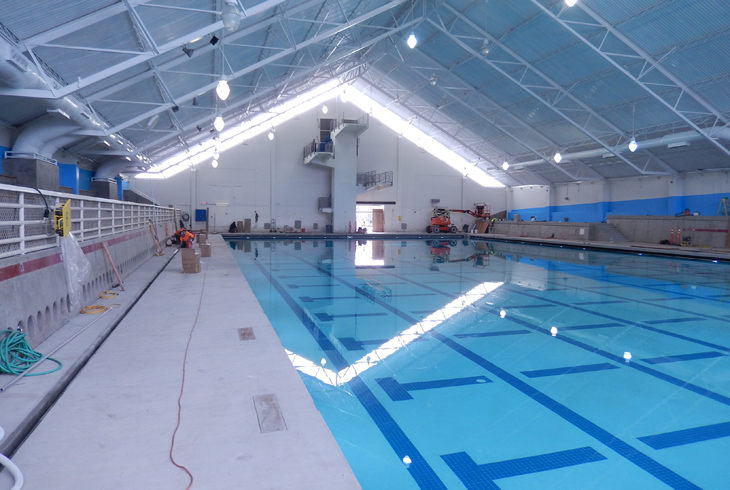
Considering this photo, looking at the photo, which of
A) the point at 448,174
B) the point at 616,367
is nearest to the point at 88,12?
the point at 616,367

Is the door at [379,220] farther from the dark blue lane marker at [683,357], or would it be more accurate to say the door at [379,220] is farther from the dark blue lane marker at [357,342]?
the dark blue lane marker at [683,357]

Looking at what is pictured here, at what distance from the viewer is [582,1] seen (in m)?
14.0

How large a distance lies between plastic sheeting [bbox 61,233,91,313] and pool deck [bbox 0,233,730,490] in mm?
478

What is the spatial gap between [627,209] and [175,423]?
2763 centimetres

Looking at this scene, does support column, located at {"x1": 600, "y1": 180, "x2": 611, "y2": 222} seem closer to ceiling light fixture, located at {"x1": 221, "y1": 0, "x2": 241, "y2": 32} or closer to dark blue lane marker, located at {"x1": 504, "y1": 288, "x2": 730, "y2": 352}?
dark blue lane marker, located at {"x1": 504, "y1": 288, "x2": 730, "y2": 352}

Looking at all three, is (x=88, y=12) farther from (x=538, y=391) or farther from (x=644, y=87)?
(x=644, y=87)

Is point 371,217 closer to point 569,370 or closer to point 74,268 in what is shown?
point 74,268

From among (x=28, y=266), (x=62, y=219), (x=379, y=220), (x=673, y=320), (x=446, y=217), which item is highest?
(x=446, y=217)

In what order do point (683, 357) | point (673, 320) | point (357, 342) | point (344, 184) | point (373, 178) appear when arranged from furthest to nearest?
point (373, 178), point (344, 184), point (673, 320), point (357, 342), point (683, 357)

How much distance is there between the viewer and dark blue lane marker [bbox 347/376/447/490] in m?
2.85

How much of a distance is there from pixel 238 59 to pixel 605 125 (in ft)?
51.9

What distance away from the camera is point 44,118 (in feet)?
39.7

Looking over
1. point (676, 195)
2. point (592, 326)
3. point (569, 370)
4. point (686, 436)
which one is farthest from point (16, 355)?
point (676, 195)

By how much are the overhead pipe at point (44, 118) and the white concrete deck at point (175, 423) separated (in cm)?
584
